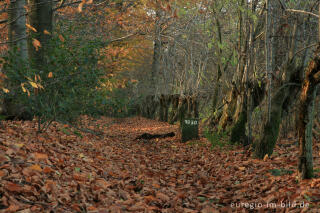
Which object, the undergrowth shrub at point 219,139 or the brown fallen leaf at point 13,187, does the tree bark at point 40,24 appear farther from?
the brown fallen leaf at point 13,187

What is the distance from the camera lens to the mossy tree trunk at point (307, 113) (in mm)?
4203

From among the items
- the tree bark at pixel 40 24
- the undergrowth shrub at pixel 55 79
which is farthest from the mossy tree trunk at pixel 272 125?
the tree bark at pixel 40 24

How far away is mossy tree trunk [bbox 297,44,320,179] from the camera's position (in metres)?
4.20

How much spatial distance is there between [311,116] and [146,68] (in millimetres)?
29766

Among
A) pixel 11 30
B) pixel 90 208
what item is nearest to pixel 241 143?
pixel 90 208

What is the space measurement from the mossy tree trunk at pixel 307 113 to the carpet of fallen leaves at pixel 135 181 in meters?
0.25

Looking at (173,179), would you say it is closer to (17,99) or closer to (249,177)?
(249,177)

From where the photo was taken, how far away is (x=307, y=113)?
4.45m

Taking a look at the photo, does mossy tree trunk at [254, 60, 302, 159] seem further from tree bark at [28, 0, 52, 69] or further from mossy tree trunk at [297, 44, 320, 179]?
tree bark at [28, 0, 52, 69]

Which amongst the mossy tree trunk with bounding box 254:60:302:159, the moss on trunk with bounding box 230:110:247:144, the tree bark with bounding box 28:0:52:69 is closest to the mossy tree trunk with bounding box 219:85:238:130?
the moss on trunk with bounding box 230:110:247:144

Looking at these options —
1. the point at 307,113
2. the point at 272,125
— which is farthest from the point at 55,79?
the point at 307,113

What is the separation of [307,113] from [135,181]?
3.11 m

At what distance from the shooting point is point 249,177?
5672 millimetres

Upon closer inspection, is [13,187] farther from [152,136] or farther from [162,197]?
[152,136]
